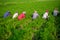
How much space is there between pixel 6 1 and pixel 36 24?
Answer: 1.43 feet

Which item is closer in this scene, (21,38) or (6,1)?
(21,38)

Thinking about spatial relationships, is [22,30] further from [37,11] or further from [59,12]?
[59,12]

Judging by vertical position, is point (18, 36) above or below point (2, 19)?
below

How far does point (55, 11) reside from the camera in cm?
191

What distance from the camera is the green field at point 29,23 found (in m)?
1.83

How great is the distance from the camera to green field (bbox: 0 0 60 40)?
6.02 feet

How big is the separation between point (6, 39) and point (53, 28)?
53 cm

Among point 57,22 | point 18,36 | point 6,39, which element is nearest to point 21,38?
point 18,36

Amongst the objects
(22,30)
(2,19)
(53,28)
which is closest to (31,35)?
(22,30)

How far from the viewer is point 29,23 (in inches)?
74.0

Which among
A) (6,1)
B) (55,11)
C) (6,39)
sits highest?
(6,1)

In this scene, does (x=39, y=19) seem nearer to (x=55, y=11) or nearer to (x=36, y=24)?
(x=36, y=24)

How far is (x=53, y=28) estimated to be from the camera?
1861mm

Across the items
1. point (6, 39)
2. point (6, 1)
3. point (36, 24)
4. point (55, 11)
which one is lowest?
point (6, 39)
